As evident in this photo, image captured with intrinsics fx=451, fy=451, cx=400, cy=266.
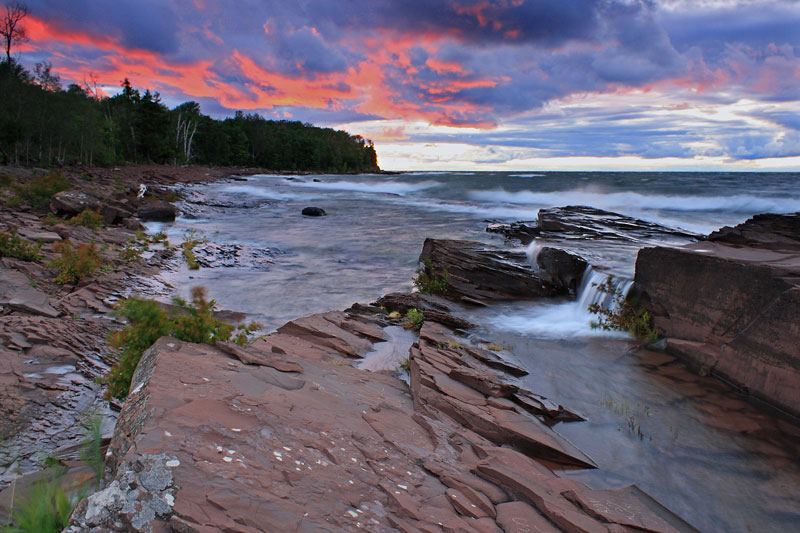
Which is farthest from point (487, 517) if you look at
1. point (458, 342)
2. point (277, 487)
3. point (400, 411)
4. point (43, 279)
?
point (43, 279)

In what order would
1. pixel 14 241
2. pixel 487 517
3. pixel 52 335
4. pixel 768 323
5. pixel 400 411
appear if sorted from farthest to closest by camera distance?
pixel 14 241 < pixel 768 323 < pixel 52 335 < pixel 400 411 < pixel 487 517

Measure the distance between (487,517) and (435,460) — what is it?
2.53 ft

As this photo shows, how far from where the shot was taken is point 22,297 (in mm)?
6926

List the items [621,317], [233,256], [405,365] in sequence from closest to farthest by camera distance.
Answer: [405,365] < [621,317] < [233,256]

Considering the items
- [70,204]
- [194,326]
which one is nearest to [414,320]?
[194,326]

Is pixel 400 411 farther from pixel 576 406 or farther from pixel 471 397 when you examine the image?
pixel 576 406

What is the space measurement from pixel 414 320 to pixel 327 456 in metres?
5.78

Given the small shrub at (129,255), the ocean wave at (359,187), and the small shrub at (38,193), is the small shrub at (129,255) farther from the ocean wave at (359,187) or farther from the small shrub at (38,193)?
the ocean wave at (359,187)

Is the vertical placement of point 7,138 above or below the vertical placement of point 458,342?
above

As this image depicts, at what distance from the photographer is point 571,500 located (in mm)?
3686

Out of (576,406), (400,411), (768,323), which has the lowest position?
(576,406)

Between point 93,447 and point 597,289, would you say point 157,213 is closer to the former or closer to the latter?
point 597,289

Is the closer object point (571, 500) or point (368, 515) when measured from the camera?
point (368, 515)

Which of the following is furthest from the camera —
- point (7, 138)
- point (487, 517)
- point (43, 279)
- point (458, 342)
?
point (7, 138)
